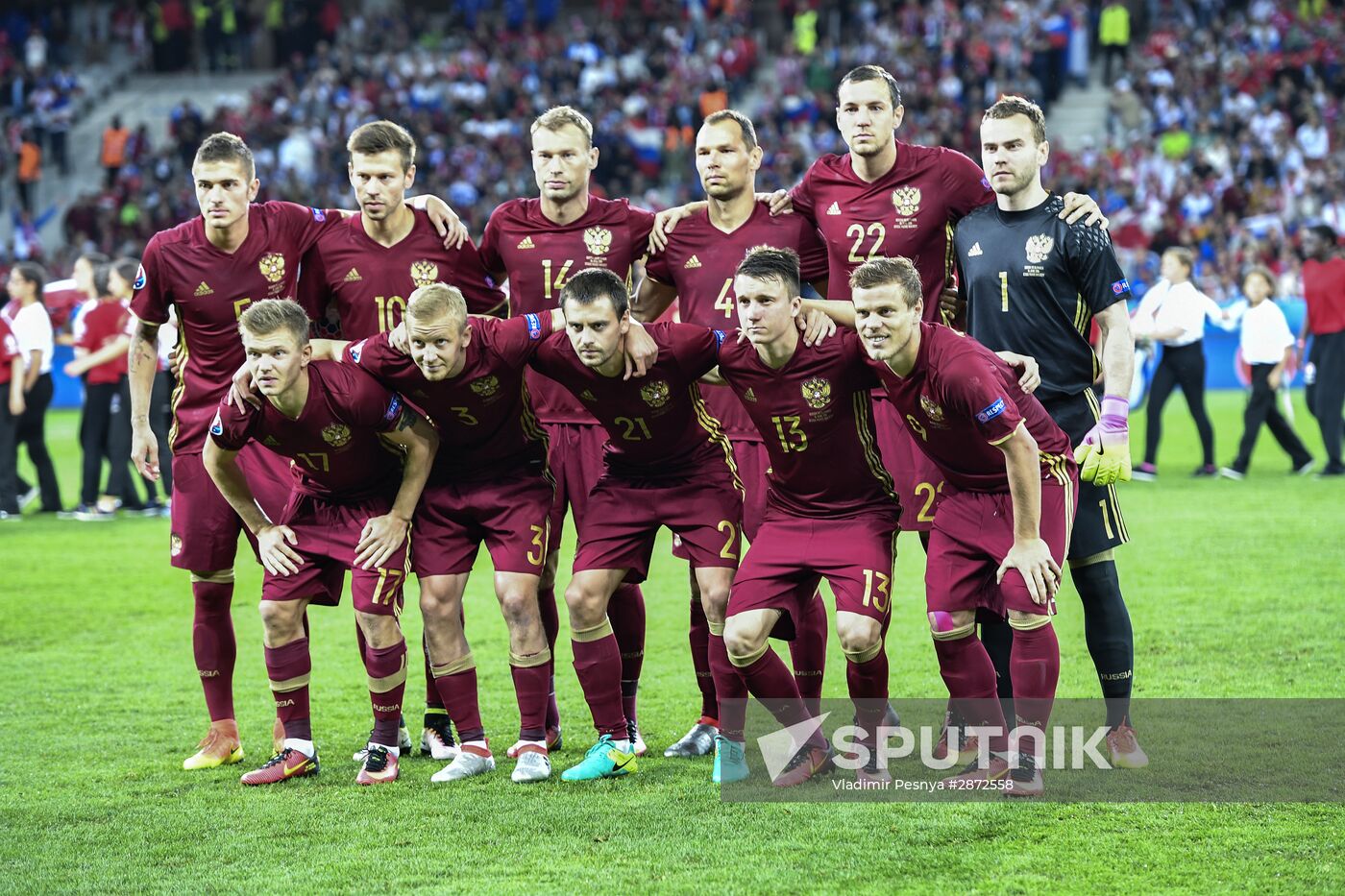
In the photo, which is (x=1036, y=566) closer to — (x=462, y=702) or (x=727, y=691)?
(x=727, y=691)

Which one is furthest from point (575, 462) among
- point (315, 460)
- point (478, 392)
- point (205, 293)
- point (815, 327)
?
point (205, 293)

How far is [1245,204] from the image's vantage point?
25.9 meters

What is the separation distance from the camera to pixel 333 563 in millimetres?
6262

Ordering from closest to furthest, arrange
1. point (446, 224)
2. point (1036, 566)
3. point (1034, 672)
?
point (1036, 566) < point (1034, 672) < point (446, 224)

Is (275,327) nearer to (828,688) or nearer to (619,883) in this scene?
(619,883)

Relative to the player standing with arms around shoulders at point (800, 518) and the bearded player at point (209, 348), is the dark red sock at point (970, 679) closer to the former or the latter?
the player standing with arms around shoulders at point (800, 518)

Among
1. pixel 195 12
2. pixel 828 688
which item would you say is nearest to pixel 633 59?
pixel 195 12

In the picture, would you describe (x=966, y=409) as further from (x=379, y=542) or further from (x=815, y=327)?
(x=379, y=542)

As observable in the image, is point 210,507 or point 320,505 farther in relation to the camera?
point 210,507

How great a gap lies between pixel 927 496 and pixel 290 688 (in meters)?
2.69

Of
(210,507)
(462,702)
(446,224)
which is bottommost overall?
(462,702)

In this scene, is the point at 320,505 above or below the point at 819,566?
above

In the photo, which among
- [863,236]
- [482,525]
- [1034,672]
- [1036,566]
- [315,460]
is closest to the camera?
[1036,566]

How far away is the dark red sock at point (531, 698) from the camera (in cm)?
609
